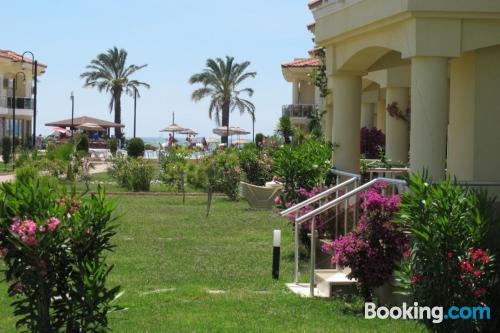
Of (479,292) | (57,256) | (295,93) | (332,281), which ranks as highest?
(295,93)

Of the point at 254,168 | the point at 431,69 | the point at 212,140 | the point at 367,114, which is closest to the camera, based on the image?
the point at 431,69

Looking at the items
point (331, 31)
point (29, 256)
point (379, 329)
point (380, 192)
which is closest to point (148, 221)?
point (331, 31)

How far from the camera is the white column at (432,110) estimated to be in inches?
427

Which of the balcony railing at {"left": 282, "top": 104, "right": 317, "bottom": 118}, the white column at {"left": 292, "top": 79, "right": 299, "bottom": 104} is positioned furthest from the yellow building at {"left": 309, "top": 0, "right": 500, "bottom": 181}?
the white column at {"left": 292, "top": 79, "right": 299, "bottom": 104}

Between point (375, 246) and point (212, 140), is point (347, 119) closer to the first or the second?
point (375, 246)

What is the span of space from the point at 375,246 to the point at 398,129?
11492 mm

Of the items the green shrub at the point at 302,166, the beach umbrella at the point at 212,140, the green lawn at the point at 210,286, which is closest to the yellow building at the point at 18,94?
the beach umbrella at the point at 212,140

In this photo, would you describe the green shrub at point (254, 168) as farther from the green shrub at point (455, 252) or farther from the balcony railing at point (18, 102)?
the balcony railing at point (18, 102)

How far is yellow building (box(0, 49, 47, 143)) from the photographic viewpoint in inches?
2655

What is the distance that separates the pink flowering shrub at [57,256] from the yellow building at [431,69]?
487cm

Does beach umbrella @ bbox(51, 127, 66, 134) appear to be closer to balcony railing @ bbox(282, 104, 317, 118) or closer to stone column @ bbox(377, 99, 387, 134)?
balcony railing @ bbox(282, 104, 317, 118)

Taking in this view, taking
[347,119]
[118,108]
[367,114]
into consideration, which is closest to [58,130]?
[118,108]

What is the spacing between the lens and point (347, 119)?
14.4 meters

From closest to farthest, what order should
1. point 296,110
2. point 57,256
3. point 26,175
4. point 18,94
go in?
1. point 57,256
2. point 26,175
3. point 296,110
4. point 18,94
